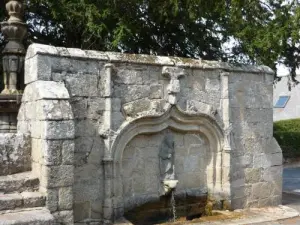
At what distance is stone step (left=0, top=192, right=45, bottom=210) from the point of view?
4.70 metres

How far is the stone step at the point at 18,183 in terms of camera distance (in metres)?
4.95

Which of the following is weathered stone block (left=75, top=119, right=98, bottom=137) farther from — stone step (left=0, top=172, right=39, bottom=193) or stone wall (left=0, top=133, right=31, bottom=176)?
stone step (left=0, top=172, right=39, bottom=193)

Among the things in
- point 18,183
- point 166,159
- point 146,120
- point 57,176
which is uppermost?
point 146,120

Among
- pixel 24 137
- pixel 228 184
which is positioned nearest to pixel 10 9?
pixel 24 137

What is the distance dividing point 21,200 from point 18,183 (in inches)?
12.0

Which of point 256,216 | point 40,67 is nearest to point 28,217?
point 40,67

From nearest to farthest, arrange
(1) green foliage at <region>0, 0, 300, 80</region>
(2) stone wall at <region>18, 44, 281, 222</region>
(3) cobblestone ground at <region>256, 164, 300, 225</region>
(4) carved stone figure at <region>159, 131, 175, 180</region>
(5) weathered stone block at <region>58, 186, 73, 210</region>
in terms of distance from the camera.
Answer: (5) weathered stone block at <region>58, 186, 73, 210</region> < (2) stone wall at <region>18, 44, 281, 222</region> < (4) carved stone figure at <region>159, 131, 175, 180</region> < (3) cobblestone ground at <region>256, 164, 300, 225</region> < (1) green foliage at <region>0, 0, 300, 80</region>

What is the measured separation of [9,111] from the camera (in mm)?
7180

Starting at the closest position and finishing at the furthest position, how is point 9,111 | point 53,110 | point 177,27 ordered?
point 53,110, point 9,111, point 177,27

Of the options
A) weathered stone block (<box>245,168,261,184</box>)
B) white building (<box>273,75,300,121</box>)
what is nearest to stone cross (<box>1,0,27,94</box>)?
weathered stone block (<box>245,168,261,184</box>)

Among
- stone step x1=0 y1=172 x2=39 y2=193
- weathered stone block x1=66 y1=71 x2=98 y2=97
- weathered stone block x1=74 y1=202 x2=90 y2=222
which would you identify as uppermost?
weathered stone block x1=66 y1=71 x2=98 y2=97

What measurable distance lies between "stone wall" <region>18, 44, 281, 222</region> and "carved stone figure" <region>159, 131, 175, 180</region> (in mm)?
142

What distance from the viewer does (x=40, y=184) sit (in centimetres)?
511

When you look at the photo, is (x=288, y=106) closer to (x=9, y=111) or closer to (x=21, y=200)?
(x=9, y=111)
